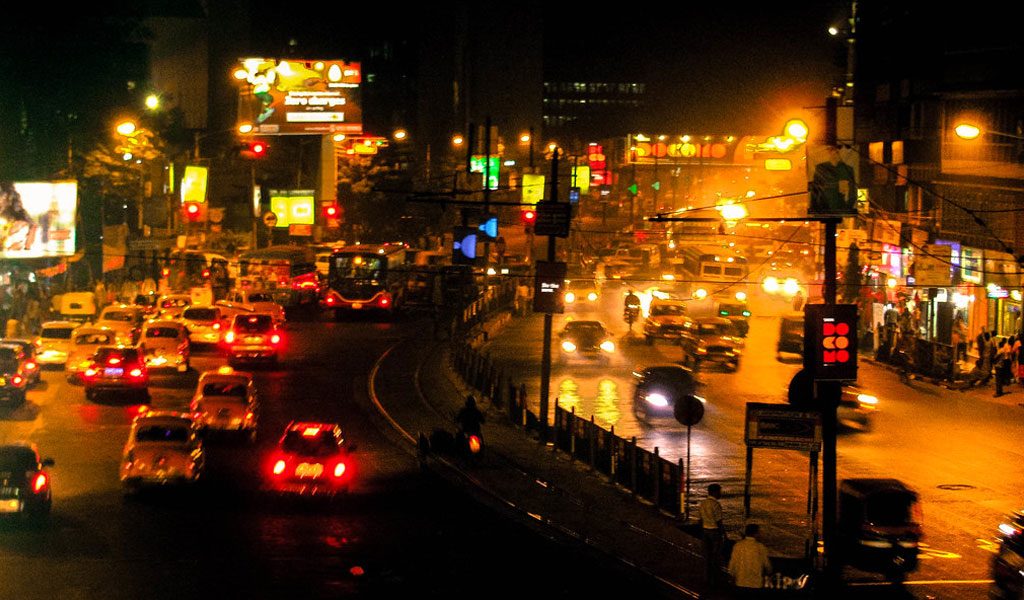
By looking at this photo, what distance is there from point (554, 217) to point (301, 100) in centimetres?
4956

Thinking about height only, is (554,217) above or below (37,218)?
below

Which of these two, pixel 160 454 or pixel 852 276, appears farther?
pixel 852 276

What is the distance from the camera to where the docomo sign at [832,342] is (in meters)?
18.1

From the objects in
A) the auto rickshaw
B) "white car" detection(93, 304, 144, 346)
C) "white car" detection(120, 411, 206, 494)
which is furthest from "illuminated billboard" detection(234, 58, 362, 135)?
the auto rickshaw

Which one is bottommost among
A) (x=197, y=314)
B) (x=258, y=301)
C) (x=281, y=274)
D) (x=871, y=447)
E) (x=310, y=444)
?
(x=871, y=447)

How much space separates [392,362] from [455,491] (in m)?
21.6

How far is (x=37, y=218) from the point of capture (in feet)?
153

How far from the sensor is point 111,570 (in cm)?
1648

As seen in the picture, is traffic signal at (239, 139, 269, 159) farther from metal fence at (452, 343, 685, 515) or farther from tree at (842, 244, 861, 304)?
tree at (842, 244, 861, 304)

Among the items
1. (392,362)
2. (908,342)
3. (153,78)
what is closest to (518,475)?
(392,362)

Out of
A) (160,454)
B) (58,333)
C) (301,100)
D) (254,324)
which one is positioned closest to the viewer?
(160,454)

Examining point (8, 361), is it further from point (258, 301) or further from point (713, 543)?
point (713, 543)

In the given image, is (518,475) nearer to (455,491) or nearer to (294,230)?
(455,491)

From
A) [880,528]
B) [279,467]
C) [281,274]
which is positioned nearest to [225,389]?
[279,467]
